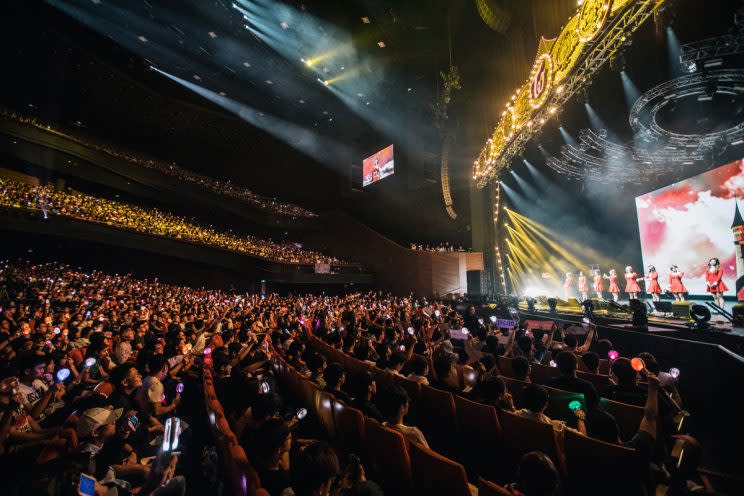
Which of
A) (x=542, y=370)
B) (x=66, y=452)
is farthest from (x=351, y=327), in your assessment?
(x=66, y=452)

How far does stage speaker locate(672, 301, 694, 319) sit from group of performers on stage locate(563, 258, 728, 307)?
53 centimetres

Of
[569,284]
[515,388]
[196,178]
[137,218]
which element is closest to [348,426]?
[515,388]

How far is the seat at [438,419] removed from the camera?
303 cm

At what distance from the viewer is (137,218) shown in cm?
2209

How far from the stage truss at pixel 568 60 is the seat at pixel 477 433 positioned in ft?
23.6

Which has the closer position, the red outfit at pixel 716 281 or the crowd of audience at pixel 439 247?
the red outfit at pixel 716 281

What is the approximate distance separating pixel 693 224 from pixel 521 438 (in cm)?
1317

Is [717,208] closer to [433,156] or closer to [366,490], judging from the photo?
[433,156]

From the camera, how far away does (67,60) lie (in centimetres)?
1719

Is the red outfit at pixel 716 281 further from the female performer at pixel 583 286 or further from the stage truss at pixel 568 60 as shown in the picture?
the stage truss at pixel 568 60

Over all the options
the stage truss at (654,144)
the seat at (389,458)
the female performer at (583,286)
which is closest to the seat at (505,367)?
the seat at (389,458)

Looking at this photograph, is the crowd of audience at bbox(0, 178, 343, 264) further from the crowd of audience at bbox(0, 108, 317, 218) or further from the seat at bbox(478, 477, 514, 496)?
the seat at bbox(478, 477, 514, 496)

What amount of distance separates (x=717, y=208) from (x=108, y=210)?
104ft

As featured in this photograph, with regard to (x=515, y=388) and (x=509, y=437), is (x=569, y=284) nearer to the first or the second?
(x=515, y=388)
